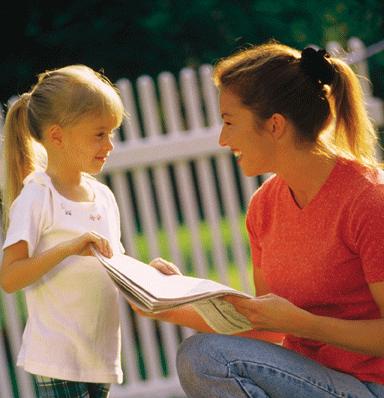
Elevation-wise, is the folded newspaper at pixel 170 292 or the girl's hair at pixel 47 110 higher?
the girl's hair at pixel 47 110

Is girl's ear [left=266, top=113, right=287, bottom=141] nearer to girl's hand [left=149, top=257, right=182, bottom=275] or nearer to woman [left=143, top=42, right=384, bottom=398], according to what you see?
woman [left=143, top=42, right=384, bottom=398]

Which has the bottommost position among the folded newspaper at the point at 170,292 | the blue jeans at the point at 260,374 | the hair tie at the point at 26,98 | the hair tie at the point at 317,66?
the blue jeans at the point at 260,374

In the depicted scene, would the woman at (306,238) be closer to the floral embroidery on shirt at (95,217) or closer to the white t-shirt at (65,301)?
the white t-shirt at (65,301)

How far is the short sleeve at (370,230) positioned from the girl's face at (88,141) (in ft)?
2.51

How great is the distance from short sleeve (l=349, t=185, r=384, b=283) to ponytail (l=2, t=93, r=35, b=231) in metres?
1.03

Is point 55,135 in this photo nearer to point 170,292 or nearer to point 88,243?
point 88,243

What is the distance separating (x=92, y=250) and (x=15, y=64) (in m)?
3.75

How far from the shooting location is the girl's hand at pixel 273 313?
8.71ft

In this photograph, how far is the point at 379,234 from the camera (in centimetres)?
266

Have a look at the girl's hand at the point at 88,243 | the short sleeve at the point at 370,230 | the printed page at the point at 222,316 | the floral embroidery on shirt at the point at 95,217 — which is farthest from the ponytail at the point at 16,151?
the short sleeve at the point at 370,230

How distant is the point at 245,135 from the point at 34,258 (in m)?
0.71

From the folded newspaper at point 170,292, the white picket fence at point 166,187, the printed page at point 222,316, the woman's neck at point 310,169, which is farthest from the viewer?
the white picket fence at point 166,187

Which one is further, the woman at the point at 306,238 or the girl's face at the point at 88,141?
the girl's face at the point at 88,141

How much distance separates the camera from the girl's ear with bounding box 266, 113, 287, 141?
2.85 meters
